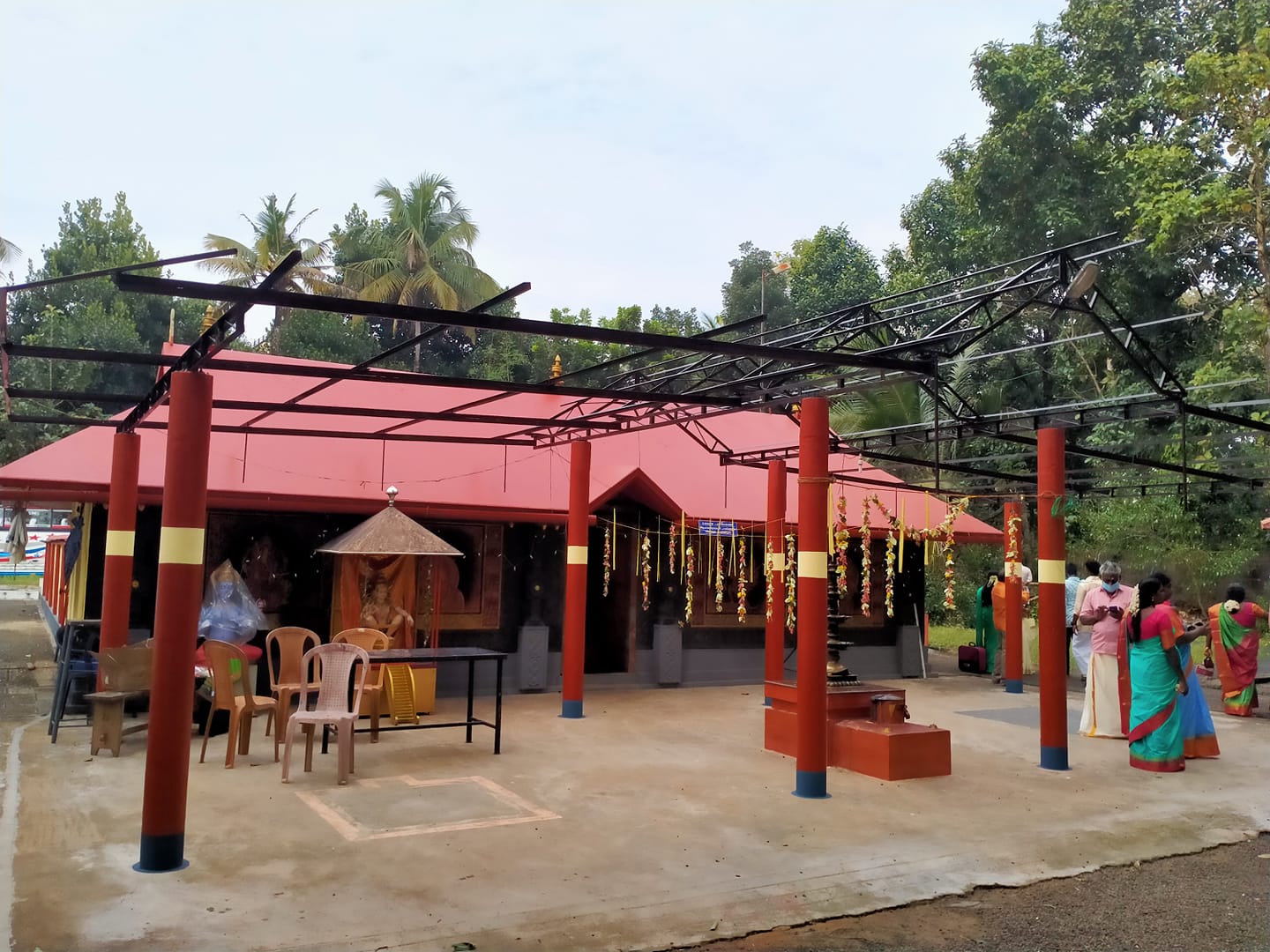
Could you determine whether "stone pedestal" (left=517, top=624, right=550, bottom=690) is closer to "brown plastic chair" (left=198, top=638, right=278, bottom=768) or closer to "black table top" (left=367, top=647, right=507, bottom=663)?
"black table top" (left=367, top=647, right=507, bottom=663)

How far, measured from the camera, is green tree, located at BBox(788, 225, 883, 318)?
31.9 m

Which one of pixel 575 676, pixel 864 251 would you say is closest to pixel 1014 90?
pixel 864 251

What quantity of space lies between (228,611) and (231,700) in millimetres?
2991

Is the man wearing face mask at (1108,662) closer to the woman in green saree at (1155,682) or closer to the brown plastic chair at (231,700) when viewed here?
the woman in green saree at (1155,682)

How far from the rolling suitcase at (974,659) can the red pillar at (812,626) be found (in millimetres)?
9978

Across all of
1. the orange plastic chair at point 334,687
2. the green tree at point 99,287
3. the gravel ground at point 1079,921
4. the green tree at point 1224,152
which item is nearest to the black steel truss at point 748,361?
the orange plastic chair at point 334,687

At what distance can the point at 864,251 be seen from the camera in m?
34.2

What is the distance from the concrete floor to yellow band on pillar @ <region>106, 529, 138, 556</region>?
1.78 metres

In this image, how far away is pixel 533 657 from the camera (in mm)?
13320

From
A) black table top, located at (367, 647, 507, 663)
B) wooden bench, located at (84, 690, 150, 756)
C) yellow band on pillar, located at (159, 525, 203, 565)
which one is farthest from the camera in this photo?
black table top, located at (367, 647, 507, 663)

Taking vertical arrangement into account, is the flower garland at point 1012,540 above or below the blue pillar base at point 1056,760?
above

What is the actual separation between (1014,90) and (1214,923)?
2002 cm

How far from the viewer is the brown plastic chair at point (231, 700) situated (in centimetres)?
825

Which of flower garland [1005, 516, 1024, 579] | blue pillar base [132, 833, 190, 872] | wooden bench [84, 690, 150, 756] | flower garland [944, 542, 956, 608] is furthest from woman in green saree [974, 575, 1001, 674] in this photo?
blue pillar base [132, 833, 190, 872]
